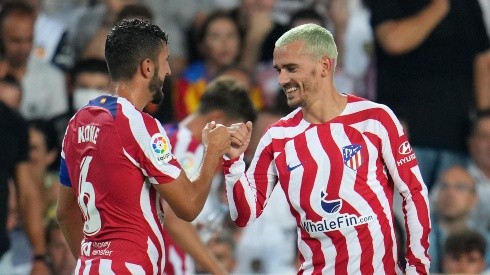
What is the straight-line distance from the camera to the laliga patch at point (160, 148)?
16.6ft

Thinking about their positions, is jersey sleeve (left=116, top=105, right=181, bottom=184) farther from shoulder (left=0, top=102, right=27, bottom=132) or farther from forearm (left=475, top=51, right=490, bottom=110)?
forearm (left=475, top=51, right=490, bottom=110)

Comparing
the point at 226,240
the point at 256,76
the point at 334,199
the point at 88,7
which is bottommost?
the point at 226,240

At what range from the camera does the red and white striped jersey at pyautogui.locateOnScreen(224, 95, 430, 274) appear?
5.45 metres

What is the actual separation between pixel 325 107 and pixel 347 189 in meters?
0.41

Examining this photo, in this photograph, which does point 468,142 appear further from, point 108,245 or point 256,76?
point 108,245

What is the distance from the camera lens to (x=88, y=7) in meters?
9.91

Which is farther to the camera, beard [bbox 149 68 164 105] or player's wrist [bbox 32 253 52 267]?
player's wrist [bbox 32 253 52 267]

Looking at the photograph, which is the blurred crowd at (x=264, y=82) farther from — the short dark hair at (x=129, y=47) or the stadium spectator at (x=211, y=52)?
the short dark hair at (x=129, y=47)

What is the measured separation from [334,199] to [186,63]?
4.50 meters

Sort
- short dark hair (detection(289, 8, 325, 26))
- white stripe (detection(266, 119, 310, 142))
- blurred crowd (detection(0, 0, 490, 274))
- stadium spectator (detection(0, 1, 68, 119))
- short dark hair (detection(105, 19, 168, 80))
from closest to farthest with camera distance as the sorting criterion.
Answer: short dark hair (detection(105, 19, 168, 80)) < white stripe (detection(266, 119, 310, 142)) < blurred crowd (detection(0, 0, 490, 274)) < stadium spectator (detection(0, 1, 68, 119)) < short dark hair (detection(289, 8, 325, 26))

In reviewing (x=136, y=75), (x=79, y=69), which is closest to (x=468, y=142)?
(x=79, y=69)

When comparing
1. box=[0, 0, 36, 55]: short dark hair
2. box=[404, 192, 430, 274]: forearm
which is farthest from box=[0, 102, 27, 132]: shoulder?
box=[404, 192, 430, 274]: forearm

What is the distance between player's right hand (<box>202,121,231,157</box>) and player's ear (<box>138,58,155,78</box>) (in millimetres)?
377

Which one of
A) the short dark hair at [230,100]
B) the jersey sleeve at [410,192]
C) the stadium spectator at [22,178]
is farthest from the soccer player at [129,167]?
the stadium spectator at [22,178]
